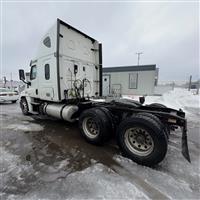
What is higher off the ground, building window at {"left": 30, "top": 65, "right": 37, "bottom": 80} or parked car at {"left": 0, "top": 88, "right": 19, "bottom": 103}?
building window at {"left": 30, "top": 65, "right": 37, "bottom": 80}

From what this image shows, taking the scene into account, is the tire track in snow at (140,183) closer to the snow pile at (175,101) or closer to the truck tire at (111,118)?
the truck tire at (111,118)

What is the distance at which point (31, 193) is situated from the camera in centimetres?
202

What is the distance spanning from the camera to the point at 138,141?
3018 mm

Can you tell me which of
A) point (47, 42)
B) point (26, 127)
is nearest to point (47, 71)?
point (47, 42)

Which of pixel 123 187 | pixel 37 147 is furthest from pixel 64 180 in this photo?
pixel 37 147

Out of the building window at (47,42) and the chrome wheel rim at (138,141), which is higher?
the building window at (47,42)

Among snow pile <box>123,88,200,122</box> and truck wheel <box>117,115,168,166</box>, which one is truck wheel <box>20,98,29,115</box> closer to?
truck wheel <box>117,115,168,166</box>

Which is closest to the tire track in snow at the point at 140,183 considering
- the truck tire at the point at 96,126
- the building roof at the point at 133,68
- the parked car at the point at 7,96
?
the truck tire at the point at 96,126

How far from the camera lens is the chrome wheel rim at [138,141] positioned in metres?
2.88

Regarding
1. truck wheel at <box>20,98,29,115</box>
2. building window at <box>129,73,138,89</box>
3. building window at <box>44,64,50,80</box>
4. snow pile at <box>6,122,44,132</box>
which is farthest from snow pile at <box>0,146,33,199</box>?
building window at <box>129,73,138,89</box>

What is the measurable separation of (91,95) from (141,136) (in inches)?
135

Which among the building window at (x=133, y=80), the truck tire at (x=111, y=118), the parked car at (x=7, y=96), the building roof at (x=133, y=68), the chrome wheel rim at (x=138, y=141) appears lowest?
the chrome wheel rim at (x=138, y=141)

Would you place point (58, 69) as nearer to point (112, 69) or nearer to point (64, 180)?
point (64, 180)

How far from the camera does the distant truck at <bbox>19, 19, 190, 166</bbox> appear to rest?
2.85 metres
